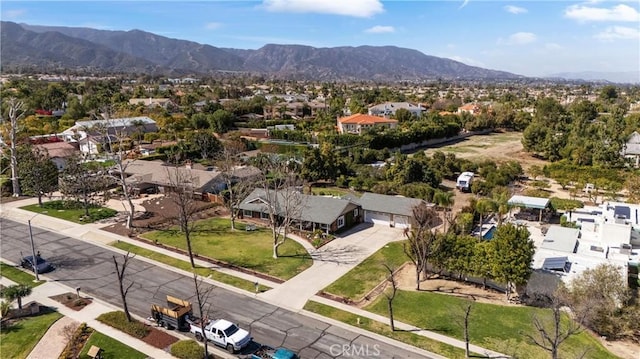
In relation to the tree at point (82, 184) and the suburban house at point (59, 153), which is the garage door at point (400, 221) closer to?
the tree at point (82, 184)

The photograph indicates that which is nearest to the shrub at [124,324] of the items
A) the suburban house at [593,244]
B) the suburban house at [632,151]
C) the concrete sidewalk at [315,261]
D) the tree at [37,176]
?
the concrete sidewalk at [315,261]

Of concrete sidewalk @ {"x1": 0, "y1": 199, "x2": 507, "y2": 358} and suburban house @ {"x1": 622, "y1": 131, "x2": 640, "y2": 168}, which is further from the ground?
suburban house @ {"x1": 622, "y1": 131, "x2": 640, "y2": 168}

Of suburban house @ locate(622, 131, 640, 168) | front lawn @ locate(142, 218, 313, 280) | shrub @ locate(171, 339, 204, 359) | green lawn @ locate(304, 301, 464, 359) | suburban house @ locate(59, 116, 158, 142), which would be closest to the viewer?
shrub @ locate(171, 339, 204, 359)

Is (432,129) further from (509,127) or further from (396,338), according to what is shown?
(396,338)

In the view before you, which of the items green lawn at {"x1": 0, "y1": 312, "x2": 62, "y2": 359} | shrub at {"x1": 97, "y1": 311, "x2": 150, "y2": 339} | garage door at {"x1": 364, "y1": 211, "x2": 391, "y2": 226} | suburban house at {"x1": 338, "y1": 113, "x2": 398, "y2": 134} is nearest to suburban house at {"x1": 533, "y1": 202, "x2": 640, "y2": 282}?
garage door at {"x1": 364, "y1": 211, "x2": 391, "y2": 226}

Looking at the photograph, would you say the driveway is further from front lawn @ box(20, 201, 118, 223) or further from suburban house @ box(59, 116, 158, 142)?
suburban house @ box(59, 116, 158, 142)

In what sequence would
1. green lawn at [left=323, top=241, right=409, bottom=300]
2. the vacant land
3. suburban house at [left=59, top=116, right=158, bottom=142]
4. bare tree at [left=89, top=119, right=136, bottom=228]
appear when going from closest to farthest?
green lawn at [left=323, top=241, right=409, bottom=300]
bare tree at [left=89, top=119, right=136, bottom=228]
the vacant land
suburban house at [left=59, top=116, right=158, bottom=142]
